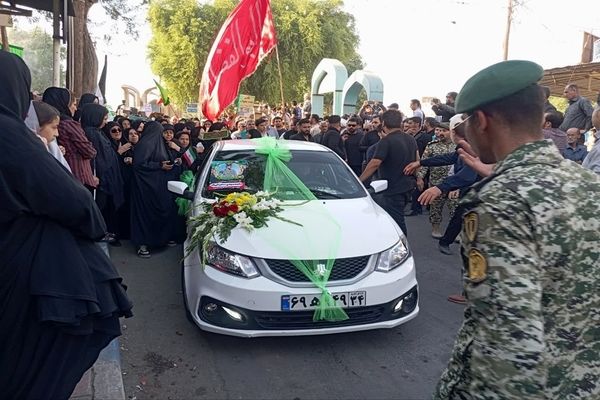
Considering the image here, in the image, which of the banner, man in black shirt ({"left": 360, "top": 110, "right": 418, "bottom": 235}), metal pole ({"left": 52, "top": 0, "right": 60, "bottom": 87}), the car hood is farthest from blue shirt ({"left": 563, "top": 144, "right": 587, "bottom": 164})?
the banner

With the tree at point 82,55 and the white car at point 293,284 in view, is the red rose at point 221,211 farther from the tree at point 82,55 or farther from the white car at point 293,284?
the tree at point 82,55

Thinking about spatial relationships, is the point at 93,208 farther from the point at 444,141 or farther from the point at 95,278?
the point at 444,141

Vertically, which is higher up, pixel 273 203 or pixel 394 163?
pixel 394 163

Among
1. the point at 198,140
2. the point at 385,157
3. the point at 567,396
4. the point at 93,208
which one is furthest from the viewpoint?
the point at 198,140

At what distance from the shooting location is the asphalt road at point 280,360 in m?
3.34

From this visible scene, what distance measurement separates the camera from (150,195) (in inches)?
257

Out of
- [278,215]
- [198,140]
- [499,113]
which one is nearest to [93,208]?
[499,113]

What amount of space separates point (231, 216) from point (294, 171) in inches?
45.3

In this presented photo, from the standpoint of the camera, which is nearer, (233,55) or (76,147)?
(76,147)

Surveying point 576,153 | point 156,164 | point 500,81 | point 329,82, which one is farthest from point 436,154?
point 329,82

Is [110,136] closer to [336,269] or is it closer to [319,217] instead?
[319,217]

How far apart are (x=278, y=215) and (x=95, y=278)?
7.64 ft

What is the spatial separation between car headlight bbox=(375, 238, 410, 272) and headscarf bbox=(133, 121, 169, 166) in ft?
12.1

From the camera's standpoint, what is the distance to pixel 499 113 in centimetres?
139
